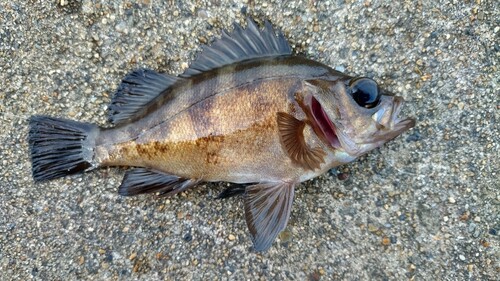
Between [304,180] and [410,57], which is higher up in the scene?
[410,57]

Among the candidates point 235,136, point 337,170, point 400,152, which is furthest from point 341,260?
point 235,136

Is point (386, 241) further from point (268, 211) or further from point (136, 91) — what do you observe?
point (136, 91)

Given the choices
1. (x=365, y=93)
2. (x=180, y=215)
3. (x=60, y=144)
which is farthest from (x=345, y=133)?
(x=60, y=144)

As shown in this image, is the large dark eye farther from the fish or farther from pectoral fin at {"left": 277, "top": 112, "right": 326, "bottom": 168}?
pectoral fin at {"left": 277, "top": 112, "right": 326, "bottom": 168}

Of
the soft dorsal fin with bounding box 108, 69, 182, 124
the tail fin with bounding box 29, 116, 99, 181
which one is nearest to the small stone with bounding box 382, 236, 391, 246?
the soft dorsal fin with bounding box 108, 69, 182, 124

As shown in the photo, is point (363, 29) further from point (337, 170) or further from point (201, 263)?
point (201, 263)
